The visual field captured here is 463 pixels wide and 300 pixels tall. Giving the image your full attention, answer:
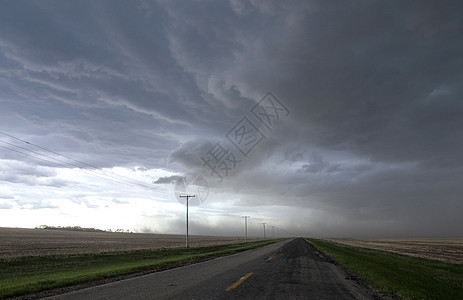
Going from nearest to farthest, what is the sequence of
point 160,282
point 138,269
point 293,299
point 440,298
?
point 293,299 < point 440,298 < point 160,282 < point 138,269

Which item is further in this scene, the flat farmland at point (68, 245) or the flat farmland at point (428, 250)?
the flat farmland at point (428, 250)

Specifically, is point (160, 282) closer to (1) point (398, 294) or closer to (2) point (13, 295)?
(2) point (13, 295)

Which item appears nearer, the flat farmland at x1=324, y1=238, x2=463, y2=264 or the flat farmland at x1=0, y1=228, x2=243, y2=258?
the flat farmland at x1=0, y1=228, x2=243, y2=258

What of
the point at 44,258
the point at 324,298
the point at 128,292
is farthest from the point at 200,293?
the point at 44,258

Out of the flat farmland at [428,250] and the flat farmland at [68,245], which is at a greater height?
the flat farmland at [68,245]

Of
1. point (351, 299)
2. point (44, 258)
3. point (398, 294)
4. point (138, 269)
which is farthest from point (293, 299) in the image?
point (44, 258)

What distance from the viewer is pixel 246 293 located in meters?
9.61

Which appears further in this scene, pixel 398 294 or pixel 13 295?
pixel 398 294

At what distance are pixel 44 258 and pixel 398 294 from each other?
29.6 metres

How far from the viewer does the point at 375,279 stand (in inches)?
557

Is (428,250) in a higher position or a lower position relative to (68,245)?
lower

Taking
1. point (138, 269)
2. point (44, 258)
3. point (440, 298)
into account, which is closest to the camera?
point (440, 298)

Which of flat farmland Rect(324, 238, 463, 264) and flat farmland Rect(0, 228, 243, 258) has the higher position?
flat farmland Rect(0, 228, 243, 258)

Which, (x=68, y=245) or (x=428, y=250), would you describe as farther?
(x=428, y=250)
